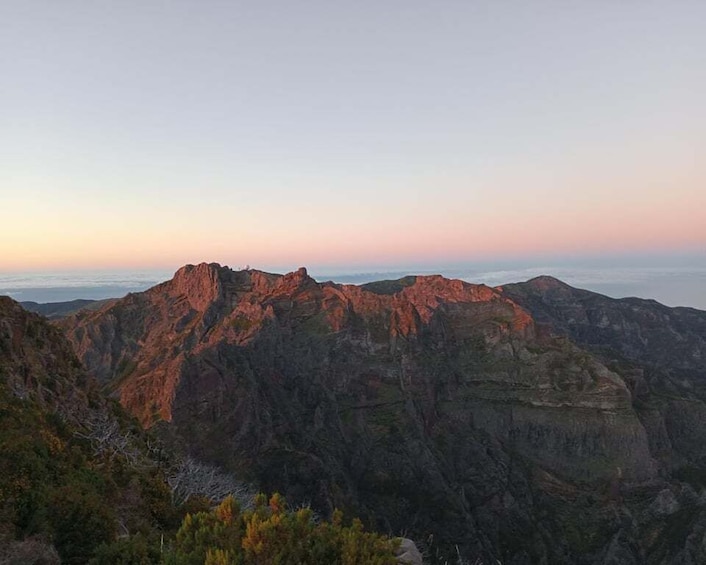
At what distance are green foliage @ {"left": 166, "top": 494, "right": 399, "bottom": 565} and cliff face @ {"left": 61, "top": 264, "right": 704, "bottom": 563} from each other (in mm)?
75702

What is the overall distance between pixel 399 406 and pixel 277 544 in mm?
111011

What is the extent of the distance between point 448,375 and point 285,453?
189ft

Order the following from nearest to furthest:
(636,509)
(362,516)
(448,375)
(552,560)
Answer: (362,516)
(552,560)
(636,509)
(448,375)

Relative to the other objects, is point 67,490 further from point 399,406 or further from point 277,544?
point 399,406

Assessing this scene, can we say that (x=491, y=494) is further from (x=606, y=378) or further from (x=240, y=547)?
(x=240, y=547)

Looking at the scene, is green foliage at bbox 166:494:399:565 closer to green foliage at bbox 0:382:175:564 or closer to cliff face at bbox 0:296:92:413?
green foliage at bbox 0:382:175:564

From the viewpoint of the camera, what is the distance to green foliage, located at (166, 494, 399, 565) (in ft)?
36.9

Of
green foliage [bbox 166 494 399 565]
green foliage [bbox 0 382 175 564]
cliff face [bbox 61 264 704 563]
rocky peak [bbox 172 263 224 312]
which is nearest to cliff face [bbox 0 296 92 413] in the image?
green foliage [bbox 0 382 175 564]

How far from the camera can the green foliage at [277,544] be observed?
1126 cm

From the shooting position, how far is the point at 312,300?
140125mm

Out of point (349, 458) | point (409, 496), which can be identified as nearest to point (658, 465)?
point (409, 496)

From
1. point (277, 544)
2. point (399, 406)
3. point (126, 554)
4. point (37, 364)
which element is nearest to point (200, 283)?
point (399, 406)

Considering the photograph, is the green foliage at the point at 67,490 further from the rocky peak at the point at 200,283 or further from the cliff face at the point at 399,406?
the rocky peak at the point at 200,283

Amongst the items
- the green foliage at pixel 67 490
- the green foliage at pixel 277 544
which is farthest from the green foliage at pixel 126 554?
the green foliage at pixel 277 544
